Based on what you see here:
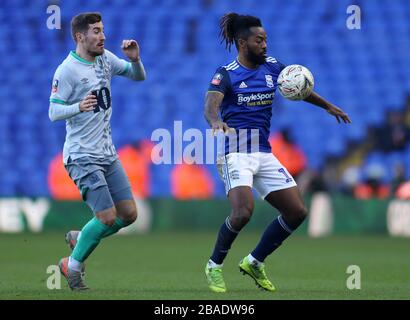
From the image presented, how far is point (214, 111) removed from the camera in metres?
8.58

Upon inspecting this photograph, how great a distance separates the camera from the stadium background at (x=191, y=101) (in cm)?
1991

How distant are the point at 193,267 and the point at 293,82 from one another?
3.60m

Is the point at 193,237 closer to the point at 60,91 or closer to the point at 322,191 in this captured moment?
the point at 322,191

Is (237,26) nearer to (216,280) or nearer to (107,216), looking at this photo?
(107,216)

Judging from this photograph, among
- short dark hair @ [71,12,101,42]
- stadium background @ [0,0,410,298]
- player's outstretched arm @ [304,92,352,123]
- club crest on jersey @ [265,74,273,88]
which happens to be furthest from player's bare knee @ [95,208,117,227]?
stadium background @ [0,0,410,298]

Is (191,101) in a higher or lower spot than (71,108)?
higher

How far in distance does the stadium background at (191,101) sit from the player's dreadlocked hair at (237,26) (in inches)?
403

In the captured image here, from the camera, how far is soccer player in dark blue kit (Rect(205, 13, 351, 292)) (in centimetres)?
869

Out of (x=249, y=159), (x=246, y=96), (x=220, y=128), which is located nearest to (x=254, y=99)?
(x=246, y=96)
